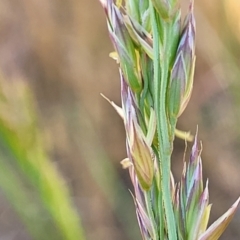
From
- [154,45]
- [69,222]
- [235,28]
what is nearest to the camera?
[154,45]

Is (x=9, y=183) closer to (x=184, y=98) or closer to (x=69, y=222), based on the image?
(x=69, y=222)

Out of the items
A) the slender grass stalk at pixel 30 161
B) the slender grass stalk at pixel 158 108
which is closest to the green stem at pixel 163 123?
the slender grass stalk at pixel 158 108

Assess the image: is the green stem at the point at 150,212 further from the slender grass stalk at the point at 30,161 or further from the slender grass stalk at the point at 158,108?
the slender grass stalk at the point at 30,161

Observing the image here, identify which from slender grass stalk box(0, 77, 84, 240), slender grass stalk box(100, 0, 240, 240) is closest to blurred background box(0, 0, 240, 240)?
slender grass stalk box(0, 77, 84, 240)

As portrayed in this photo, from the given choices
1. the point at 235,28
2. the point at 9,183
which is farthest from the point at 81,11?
the point at 9,183

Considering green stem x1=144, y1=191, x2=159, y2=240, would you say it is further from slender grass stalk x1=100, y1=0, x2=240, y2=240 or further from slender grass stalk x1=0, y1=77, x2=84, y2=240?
slender grass stalk x1=0, y1=77, x2=84, y2=240

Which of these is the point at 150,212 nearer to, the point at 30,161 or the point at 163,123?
the point at 163,123
